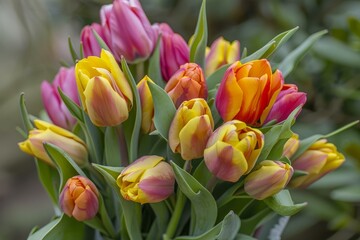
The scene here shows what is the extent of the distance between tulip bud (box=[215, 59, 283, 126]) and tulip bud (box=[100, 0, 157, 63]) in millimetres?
99

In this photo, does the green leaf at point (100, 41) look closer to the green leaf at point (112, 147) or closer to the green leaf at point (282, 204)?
the green leaf at point (112, 147)

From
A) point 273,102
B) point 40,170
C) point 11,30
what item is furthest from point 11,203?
point 273,102

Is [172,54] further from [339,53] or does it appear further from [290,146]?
[339,53]

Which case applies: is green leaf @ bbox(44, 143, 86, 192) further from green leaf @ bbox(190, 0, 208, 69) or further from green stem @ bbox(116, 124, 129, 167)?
green leaf @ bbox(190, 0, 208, 69)

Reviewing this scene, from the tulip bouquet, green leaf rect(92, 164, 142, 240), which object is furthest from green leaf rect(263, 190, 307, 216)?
green leaf rect(92, 164, 142, 240)

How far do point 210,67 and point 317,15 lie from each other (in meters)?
0.65

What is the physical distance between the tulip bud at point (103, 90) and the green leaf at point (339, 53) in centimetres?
55

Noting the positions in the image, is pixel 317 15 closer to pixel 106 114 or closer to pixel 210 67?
pixel 210 67

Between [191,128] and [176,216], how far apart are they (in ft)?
0.31

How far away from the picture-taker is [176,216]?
55 cm

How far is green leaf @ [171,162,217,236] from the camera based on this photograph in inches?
19.8

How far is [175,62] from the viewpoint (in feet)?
1.94

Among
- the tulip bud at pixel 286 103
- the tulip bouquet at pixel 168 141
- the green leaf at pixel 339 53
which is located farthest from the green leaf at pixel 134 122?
the green leaf at pixel 339 53

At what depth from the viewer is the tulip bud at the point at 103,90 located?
1.66 feet
